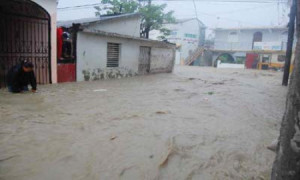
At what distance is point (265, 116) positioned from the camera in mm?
6051

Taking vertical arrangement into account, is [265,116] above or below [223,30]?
below

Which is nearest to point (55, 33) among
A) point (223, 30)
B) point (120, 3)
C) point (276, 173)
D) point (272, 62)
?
point (276, 173)

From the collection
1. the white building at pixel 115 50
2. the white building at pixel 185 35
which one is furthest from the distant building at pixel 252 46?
the white building at pixel 115 50

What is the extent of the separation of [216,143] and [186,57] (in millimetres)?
32609

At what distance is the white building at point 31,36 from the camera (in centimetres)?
902

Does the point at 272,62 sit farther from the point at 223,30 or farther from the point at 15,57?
the point at 15,57

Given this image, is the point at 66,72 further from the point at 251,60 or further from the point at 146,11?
the point at 251,60

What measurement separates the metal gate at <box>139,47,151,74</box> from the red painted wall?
5.76 meters

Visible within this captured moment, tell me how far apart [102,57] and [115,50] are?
4.36ft

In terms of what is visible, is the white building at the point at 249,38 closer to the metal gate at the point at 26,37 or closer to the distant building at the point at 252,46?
the distant building at the point at 252,46

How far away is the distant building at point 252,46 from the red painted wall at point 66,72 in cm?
2542

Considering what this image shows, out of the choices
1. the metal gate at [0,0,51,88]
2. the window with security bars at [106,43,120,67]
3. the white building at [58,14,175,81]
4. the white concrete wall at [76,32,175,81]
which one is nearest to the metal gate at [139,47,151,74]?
the white building at [58,14,175,81]

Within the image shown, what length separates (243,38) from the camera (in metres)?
32.9

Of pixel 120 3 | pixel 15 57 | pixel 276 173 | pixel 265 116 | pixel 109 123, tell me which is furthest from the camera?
pixel 120 3
